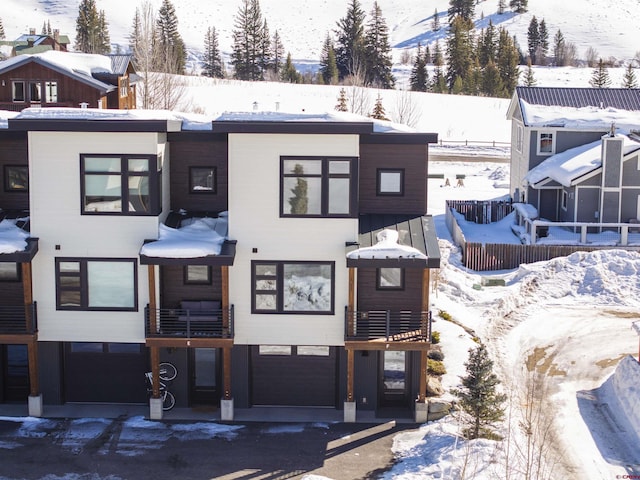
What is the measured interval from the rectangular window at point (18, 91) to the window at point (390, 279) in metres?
32.5

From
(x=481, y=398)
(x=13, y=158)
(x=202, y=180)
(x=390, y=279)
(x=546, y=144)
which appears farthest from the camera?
(x=546, y=144)

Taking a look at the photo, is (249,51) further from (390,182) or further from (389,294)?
(389,294)

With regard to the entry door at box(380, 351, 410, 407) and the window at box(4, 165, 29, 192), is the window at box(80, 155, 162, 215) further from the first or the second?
the entry door at box(380, 351, 410, 407)

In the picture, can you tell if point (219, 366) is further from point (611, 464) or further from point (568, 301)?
point (568, 301)

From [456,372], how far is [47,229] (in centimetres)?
1148

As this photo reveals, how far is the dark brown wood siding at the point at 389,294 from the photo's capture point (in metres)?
25.0

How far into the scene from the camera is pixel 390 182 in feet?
86.0

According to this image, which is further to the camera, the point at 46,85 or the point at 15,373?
the point at 46,85

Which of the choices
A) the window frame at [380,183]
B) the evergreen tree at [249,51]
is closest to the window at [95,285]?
the window frame at [380,183]

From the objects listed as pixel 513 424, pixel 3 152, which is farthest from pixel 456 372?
pixel 3 152

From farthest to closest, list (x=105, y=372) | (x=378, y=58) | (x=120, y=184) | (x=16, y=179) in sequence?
(x=378, y=58) < (x=16, y=179) < (x=105, y=372) < (x=120, y=184)

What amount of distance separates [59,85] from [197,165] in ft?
91.3

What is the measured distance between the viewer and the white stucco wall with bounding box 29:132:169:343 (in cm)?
2416

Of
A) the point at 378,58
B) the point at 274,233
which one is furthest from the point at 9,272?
the point at 378,58
